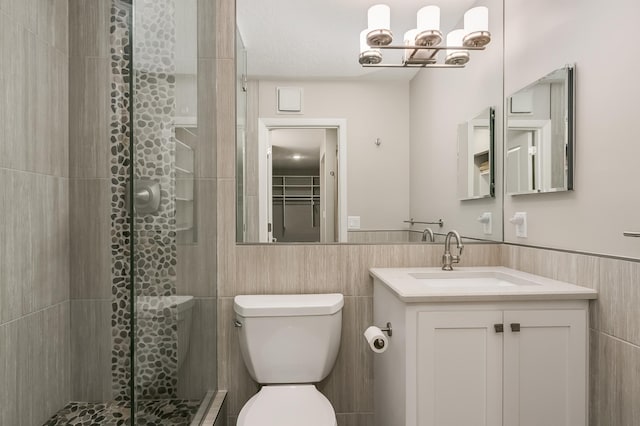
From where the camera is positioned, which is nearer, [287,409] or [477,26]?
[287,409]

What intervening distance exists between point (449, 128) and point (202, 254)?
130 centimetres

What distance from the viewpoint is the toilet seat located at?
1.21 meters

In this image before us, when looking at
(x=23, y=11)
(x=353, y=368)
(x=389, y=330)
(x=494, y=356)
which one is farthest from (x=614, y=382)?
(x=23, y=11)

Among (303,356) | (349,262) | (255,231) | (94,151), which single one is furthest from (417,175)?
(94,151)

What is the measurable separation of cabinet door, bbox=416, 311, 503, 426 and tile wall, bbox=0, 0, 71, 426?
1.57 meters

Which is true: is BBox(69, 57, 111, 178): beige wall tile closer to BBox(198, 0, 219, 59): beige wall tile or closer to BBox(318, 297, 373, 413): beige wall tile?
BBox(198, 0, 219, 59): beige wall tile

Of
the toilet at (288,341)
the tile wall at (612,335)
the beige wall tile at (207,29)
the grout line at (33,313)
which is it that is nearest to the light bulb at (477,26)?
the tile wall at (612,335)

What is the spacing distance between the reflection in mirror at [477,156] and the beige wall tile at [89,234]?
5.75ft

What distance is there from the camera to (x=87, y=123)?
1760 millimetres

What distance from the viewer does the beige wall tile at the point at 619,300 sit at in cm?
104

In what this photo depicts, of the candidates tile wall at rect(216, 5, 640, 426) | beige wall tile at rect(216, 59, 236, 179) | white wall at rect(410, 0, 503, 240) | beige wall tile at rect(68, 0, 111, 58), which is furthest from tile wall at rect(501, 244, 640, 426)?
beige wall tile at rect(68, 0, 111, 58)

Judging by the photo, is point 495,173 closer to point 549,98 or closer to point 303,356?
point 549,98

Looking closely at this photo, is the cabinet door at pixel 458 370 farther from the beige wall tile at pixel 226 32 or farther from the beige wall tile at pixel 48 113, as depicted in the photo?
the beige wall tile at pixel 48 113

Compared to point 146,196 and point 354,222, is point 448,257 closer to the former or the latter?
point 354,222
